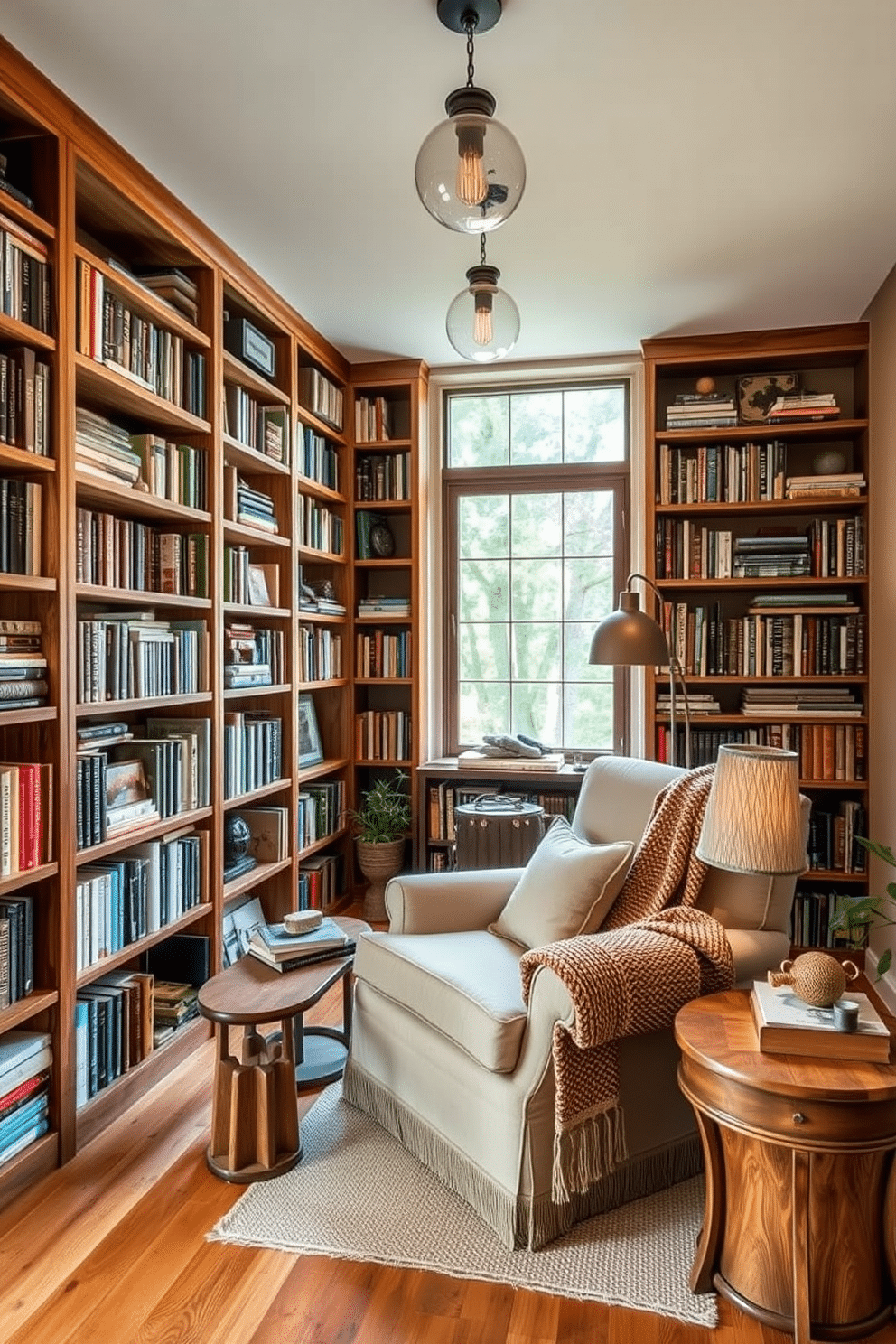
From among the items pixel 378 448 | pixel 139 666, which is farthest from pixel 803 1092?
pixel 378 448

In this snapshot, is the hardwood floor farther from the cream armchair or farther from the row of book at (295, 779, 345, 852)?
the row of book at (295, 779, 345, 852)

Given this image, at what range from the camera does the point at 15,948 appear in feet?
6.90

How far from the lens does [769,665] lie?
3.84m

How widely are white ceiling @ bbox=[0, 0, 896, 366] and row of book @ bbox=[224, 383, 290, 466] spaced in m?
0.45

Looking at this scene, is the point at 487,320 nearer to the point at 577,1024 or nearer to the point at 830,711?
the point at 577,1024

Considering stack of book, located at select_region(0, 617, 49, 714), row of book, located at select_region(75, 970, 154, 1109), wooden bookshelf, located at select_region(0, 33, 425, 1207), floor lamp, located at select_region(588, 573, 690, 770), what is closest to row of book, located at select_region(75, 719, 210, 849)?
wooden bookshelf, located at select_region(0, 33, 425, 1207)

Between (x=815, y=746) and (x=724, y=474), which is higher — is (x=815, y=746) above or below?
below

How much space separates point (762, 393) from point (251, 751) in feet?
8.94

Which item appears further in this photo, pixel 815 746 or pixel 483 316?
pixel 815 746

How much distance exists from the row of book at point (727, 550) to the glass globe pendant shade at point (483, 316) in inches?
72.9

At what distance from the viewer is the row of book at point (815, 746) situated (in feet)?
12.3

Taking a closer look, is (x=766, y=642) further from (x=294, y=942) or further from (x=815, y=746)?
(x=294, y=942)

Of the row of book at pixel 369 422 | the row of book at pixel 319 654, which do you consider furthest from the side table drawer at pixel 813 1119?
the row of book at pixel 369 422

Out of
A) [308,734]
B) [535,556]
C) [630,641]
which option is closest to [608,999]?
[630,641]
